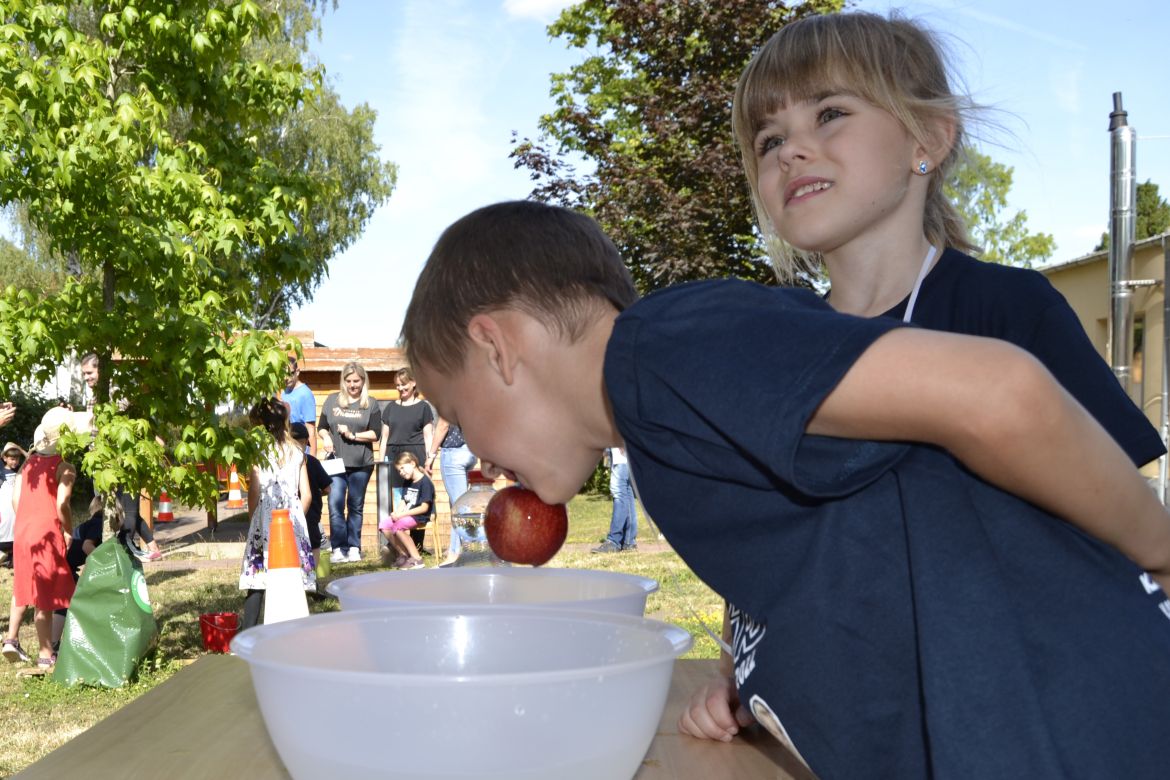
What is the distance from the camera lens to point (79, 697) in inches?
A: 216

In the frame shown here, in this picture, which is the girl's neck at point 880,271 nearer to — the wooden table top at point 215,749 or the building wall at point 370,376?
the wooden table top at point 215,749

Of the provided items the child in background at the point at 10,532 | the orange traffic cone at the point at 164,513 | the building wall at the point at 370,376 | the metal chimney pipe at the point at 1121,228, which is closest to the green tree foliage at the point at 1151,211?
the metal chimney pipe at the point at 1121,228

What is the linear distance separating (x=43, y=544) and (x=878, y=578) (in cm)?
650

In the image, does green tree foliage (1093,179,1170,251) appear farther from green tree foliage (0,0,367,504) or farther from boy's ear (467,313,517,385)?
boy's ear (467,313,517,385)

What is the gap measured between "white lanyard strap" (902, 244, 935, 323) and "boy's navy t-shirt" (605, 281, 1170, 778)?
558 millimetres

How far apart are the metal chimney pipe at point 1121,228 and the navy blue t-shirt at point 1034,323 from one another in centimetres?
1106

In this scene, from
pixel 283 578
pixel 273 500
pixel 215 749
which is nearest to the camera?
pixel 215 749

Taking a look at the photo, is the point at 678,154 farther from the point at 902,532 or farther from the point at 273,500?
the point at 902,532

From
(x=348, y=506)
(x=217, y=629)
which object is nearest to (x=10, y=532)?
(x=348, y=506)

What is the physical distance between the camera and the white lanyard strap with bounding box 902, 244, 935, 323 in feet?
5.07

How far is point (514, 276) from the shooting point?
1217 millimetres

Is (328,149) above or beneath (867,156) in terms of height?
above

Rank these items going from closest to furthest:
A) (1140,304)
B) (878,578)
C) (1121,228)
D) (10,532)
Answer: (878,578), (10,532), (1121,228), (1140,304)

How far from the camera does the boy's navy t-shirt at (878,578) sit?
94 centimetres
